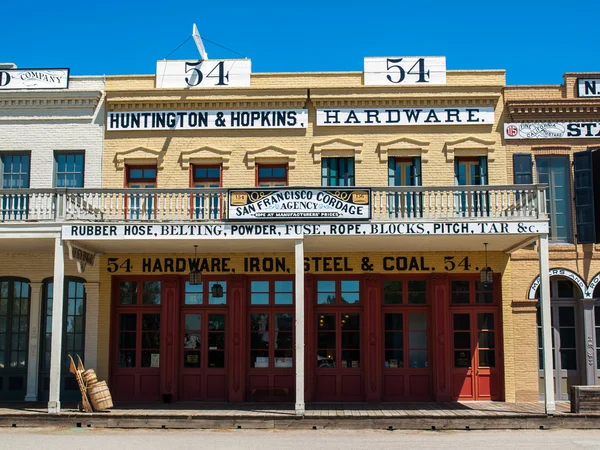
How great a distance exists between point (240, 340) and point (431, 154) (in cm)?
664

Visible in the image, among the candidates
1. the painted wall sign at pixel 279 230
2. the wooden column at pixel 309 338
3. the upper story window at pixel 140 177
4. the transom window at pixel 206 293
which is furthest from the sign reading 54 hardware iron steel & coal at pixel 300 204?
the upper story window at pixel 140 177

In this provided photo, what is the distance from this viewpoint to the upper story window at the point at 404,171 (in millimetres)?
17781

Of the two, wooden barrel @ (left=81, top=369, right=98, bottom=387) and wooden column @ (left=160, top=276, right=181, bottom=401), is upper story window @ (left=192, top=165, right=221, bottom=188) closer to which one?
wooden column @ (left=160, top=276, right=181, bottom=401)

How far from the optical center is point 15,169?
59.7ft

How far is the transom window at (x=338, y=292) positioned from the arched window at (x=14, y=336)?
24.2 feet

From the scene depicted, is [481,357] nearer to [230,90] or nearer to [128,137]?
[230,90]

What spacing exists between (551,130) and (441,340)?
5.88 meters

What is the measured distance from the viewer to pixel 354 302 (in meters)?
17.7

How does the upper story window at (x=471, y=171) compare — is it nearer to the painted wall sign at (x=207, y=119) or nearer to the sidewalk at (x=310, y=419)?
the painted wall sign at (x=207, y=119)

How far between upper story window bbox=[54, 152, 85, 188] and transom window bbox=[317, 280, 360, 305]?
6.74 m

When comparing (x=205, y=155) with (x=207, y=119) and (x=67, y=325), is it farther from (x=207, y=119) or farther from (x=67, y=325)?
(x=67, y=325)

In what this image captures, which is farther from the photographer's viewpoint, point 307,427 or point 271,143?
A: point 271,143

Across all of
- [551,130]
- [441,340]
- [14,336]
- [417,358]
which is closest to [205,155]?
[14,336]

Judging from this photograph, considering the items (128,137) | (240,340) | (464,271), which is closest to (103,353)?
(240,340)
